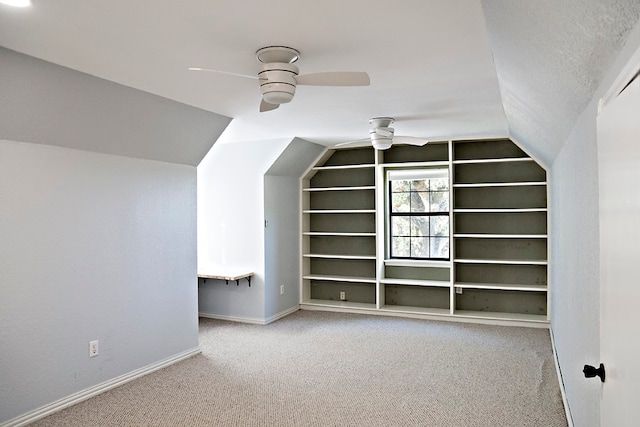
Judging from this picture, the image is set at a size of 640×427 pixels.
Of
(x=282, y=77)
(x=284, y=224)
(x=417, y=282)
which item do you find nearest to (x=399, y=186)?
(x=417, y=282)

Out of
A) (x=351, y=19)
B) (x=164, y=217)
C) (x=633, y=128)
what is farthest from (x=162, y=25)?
(x=164, y=217)

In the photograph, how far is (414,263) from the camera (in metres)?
6.70

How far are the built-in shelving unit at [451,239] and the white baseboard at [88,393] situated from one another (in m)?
2.72

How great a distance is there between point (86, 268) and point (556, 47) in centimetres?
349

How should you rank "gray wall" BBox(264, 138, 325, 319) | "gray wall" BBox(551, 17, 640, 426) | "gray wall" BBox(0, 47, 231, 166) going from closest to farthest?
"gray wall" BBox(551, 17, 640, 426) → "gray wall" BBox(0, 47, 231, 166) → "gray wall" BBox(264, 138, 325, 319)

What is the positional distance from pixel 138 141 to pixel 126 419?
216 cm

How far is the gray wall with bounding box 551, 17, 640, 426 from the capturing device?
190cm

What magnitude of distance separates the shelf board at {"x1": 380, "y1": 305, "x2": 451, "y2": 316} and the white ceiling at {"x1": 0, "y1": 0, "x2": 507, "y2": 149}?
10.2ft

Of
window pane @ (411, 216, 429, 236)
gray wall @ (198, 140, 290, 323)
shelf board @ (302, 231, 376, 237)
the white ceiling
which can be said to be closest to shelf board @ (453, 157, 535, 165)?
window pane @ (411, 216, 429, 236)

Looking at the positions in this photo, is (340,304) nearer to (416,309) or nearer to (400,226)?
(416,309)

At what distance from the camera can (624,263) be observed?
4.20 ft

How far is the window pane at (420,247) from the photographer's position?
6715 millimetres

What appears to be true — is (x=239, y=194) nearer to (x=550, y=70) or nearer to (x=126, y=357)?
(x=126, y=357)

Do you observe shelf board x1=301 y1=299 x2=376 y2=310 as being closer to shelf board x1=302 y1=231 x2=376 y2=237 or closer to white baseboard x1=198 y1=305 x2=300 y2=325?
white baseboard x1=198 y1=305 x2=300 y2=325
